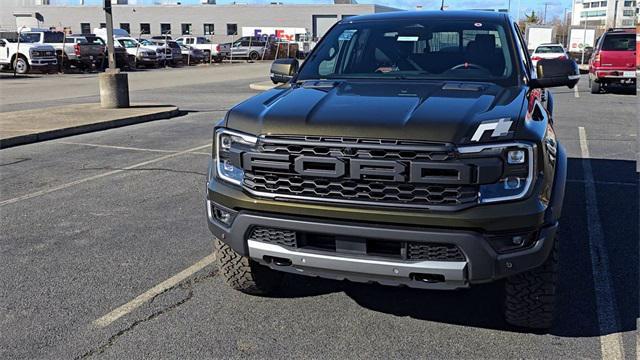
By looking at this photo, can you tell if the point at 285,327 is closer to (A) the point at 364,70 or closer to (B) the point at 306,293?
(B) the point at 306,293

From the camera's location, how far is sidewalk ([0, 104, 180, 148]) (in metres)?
10.4

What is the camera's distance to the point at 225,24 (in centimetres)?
7631

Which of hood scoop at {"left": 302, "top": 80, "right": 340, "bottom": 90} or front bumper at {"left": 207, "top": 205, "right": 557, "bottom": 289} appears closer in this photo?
front bumper at {"left": 207, "top": 205, "right": 557, "bottom": 289}

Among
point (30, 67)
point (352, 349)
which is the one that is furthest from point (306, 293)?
point (30, 67)

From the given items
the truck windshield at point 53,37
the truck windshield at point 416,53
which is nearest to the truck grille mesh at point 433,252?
the truck windshield at point 416,53

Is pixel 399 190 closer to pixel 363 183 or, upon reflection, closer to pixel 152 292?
pixel 363 183

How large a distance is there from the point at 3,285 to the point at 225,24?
75013 mm

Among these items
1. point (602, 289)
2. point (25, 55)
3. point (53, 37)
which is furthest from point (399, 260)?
point (53, 37)

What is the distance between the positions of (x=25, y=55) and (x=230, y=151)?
2862cm

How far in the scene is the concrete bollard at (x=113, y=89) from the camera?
14.1 meters

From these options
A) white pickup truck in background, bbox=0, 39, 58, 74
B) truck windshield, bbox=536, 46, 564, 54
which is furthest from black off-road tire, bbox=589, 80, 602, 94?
white pickup truck in background, bbox=0, 39, 58, 74

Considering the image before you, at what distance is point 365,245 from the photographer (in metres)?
3.26

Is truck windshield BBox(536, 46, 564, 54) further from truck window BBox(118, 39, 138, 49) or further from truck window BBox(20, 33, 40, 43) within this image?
truck window BBox(20, 33, 40, 43)

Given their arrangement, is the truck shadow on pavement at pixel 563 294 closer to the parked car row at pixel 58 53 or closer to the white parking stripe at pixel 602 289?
the white parking stripe at pixel 602 289
